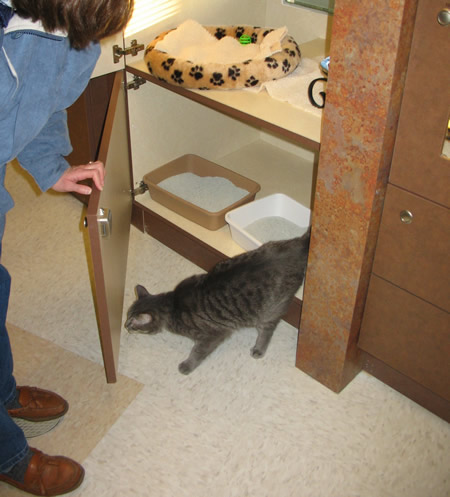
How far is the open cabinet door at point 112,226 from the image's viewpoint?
1.33 metres

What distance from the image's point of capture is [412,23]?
1.03 m

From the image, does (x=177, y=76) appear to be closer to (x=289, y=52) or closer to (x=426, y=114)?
(x=289, y=52)

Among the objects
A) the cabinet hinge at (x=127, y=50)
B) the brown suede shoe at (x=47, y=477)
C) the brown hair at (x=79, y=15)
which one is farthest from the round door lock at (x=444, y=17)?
the brown suede shoe at (x=47, y=477)

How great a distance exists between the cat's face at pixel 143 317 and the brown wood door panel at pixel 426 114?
0.85m

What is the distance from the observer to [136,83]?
1944 millimetres

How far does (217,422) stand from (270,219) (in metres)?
0.81

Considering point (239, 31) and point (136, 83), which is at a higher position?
point (239, 31)

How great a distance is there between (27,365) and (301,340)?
2.82ft

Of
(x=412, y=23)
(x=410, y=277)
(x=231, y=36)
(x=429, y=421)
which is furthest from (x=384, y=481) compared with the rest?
(x=231, y=36)

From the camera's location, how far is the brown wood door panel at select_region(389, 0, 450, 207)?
1.01 meters

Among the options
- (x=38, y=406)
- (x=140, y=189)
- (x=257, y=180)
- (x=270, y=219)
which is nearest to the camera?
(x=38, y=406)

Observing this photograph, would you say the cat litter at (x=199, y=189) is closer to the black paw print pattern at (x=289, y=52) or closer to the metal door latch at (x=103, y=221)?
the black paw print pattern at (x=289, y=52)

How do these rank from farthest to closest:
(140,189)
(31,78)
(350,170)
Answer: (140,189), (350,170), (31,78)

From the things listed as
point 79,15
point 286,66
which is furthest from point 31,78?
point 286,66
